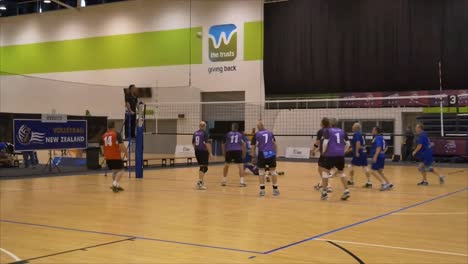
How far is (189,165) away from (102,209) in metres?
12.4

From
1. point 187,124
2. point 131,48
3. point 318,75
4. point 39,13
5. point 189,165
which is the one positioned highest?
point 39,13

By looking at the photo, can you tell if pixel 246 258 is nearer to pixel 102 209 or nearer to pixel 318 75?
pixel 102 209

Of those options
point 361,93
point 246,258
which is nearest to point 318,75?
point 361,93

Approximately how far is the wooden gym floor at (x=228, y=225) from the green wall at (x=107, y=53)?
17783 millimetres

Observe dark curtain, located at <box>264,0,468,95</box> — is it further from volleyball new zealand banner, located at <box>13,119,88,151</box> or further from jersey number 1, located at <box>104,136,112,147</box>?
jersey number 1, located at <box>104,136,112,147</box>

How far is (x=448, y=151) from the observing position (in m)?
23.2

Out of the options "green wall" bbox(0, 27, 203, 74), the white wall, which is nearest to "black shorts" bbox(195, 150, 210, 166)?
the white wall

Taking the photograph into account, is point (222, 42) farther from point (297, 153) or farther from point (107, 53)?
point (107, 53)

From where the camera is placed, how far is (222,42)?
28156 mm

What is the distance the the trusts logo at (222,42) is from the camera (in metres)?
27.8

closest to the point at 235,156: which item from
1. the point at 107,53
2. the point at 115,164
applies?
the point at 115,164

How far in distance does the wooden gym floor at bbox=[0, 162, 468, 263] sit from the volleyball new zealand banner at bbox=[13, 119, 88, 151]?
119 inches

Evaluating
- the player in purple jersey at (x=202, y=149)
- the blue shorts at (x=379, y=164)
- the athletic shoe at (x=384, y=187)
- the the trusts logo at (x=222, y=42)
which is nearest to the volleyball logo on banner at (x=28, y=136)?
the player in purple jersey at (x=202, y=149)

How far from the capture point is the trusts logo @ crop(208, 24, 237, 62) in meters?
27.8
